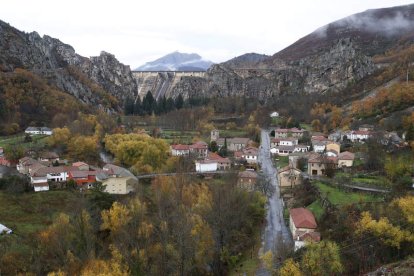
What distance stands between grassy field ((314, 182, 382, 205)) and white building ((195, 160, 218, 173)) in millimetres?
12724

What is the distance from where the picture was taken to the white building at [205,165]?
1638 inches

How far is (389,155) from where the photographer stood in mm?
38188

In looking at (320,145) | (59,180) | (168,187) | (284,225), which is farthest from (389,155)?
(59,180)

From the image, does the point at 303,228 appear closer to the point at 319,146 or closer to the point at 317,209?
the point at 317,209

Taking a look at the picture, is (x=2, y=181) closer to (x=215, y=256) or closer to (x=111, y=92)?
(x=215, y=256)

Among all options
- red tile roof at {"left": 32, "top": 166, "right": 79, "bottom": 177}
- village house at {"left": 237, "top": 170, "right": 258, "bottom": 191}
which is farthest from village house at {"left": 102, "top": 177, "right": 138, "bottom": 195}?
village house at {"left": 237, "top": 170, "right": 258, "bottom": 191}

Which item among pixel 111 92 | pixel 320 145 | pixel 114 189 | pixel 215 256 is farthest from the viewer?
pixel 111 92

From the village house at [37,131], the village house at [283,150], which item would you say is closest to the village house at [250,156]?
the village house at [283,150]

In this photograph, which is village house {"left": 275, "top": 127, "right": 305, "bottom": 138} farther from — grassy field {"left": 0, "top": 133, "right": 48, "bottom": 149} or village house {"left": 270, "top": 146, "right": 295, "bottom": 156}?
grassy field {"left": 0, "top": 133, "right": 48, "bottom": 149}

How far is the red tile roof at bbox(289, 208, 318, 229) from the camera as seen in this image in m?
25.1

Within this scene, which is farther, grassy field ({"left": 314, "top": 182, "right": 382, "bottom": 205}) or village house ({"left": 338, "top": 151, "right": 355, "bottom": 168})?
village house ({"left": 338, "top": 151, "right": 355, "bottom": 168})

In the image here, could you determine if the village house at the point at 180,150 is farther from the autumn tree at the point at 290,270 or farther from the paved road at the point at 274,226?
the autumn tree at the point at 290,270

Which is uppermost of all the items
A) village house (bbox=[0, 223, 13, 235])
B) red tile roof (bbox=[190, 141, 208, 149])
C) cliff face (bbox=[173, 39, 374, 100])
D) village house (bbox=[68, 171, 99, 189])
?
cliff face (bbox=[173, 39, 374, 100])

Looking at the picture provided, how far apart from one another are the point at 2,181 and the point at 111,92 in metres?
80.2
